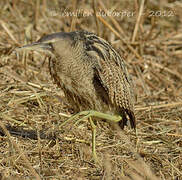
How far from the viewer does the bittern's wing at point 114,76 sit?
9.71 feet

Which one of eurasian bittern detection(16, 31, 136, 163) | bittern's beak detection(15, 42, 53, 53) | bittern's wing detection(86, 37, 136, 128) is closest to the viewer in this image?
bittern's beak detection(15, 42, 53, 53)

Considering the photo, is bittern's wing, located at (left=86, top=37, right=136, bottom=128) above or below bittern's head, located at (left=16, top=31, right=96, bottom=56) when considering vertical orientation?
below

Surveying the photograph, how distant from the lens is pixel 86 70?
9.58 feet

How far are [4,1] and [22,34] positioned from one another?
872mm

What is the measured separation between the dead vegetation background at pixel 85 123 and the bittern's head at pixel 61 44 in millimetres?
637

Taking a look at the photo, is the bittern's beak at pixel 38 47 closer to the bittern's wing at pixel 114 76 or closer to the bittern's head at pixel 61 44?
the bittern's head at pixel 61 44

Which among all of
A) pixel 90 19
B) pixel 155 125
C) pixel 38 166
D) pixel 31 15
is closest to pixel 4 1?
pixel 31 15

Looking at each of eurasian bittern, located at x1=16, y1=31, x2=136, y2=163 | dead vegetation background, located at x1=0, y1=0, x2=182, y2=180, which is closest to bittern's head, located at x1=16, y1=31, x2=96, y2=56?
eurasian bittern, located at x1=16, y1=31, x2=136, y2=163

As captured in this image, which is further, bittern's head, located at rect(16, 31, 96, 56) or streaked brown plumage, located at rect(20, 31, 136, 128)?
streaked brown plumage, located at rect(20, 31, 136, 128)

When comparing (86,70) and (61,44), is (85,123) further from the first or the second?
(61,44)

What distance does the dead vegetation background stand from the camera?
9.48ft

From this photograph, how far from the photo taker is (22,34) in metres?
5.06

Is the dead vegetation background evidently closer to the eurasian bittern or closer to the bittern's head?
the eurasian bittern

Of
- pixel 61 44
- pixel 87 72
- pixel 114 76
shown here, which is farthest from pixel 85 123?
pixel 61 44
